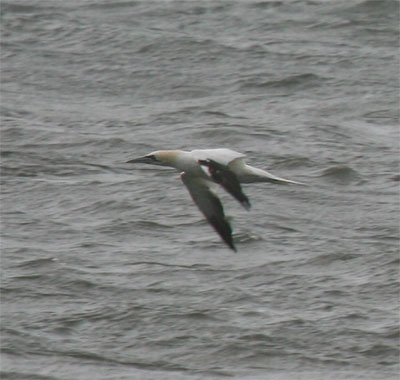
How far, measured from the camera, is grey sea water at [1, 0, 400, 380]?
13.3 meters

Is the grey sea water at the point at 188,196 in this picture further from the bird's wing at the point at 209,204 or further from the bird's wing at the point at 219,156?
the bird's wing at the point at 219,156

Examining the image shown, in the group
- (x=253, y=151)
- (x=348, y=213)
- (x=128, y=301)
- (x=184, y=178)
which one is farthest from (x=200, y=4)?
(x=184, y=178)

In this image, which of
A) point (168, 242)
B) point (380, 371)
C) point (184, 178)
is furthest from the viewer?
point (168, 242)

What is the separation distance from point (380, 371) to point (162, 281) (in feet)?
7.76

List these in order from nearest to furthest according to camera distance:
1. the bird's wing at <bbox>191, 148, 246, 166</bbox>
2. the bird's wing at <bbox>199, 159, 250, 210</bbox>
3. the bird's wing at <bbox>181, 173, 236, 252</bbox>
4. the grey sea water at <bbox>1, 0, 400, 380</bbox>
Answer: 1. the bird's wing at <bbox>199, 159, 250, 210</bbox>
2. the bird's wing at <bbox>191, 148, 246, 166</bbox>
3. the bird's wing at <bbox>181, 173, 236, 252</bbox>
4. the grey sea water at <bbox>1, 0, 400, 380</bbox>

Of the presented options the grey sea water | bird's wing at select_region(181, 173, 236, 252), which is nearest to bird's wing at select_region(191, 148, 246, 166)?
bird's wing at select_region(181, 173, 236, 252)

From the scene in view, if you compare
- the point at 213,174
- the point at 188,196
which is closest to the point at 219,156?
the point at 213,174

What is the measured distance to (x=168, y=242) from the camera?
1490 centimetres

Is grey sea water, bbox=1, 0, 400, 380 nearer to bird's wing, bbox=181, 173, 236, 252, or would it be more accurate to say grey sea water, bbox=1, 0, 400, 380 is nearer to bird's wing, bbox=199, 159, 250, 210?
bird's wing, bbox=181, 173, 236, 252

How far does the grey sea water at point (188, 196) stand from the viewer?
13.3m

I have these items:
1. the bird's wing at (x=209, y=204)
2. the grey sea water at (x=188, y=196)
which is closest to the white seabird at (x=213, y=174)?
the bird's wing at (x=209, y=204)

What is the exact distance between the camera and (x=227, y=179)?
9125mm

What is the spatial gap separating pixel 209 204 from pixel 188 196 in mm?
5456

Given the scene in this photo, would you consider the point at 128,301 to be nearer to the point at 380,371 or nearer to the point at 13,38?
the point at 380,371
